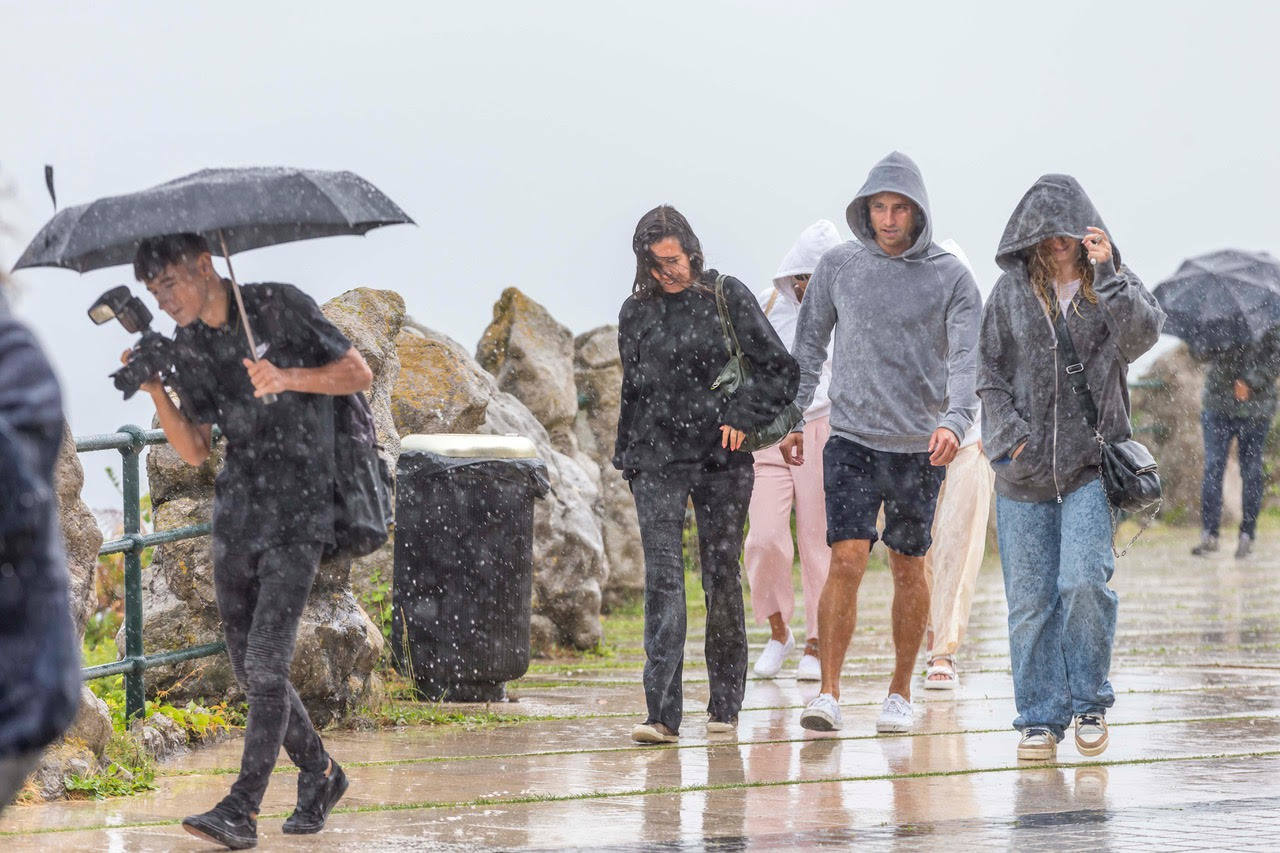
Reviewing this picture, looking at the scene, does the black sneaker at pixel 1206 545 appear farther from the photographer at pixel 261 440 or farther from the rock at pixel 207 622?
the photographer at pixel 261 440

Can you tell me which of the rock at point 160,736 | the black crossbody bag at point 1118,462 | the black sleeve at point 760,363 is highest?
the black sleeve at point 760,363

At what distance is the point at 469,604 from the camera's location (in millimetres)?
9438

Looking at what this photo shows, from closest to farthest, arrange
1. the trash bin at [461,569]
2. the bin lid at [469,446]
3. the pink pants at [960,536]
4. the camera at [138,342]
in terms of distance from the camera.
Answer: the camera at [138,342] → the trash bin at [461,569] → the bin lid at [469,446] → the pink pants at [960,536]

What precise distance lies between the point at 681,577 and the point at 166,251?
3.07 metres

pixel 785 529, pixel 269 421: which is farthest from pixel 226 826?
pixel 785 529

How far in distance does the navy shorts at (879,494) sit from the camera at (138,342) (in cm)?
328

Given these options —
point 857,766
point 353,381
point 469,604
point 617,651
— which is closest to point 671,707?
point 857,766

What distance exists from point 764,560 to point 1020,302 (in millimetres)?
3370

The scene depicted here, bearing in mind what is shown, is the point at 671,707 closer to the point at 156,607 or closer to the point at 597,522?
the point at 156,607

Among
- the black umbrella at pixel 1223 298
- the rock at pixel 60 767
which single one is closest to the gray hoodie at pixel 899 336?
the rock at pixel 60 767

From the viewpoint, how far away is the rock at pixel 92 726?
6605 millimetres

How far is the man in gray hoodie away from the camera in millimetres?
8062

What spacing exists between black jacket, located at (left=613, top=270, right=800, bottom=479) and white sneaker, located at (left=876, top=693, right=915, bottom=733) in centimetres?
121

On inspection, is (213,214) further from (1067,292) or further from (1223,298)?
(1223,298)
